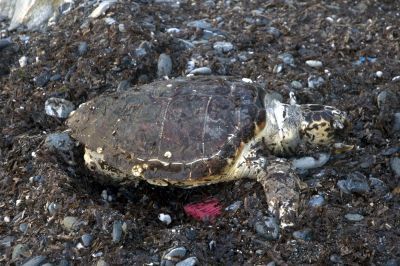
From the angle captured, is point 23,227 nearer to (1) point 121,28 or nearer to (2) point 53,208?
(2) point 53,208

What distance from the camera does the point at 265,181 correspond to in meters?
3.28

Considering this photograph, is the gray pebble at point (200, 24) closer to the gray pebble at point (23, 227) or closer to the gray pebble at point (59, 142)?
the gray pebble at point (59, 142)

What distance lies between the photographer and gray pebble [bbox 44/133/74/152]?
12.3 feet

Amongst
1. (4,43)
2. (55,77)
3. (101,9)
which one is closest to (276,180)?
(55,77)

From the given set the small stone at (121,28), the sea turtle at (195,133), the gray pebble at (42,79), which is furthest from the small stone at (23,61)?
the sea turtle at (195,133)

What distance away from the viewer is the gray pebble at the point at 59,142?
3.76m

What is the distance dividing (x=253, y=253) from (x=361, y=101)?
1778mm

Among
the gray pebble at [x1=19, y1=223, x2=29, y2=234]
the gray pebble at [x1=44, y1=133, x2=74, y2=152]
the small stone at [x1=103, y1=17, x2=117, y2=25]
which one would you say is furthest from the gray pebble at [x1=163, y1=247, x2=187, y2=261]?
the small stone at [x1=103, y1=17, x2=117, y2=25]

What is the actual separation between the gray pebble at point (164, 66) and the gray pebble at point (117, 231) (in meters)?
1.64

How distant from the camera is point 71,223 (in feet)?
10.6

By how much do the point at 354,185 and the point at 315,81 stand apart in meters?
1.27

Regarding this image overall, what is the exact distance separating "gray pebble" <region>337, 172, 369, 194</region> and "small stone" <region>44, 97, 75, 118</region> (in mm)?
2205

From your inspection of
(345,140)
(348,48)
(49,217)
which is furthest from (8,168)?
(348,48)

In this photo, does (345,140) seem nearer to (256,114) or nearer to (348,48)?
(256,114)
